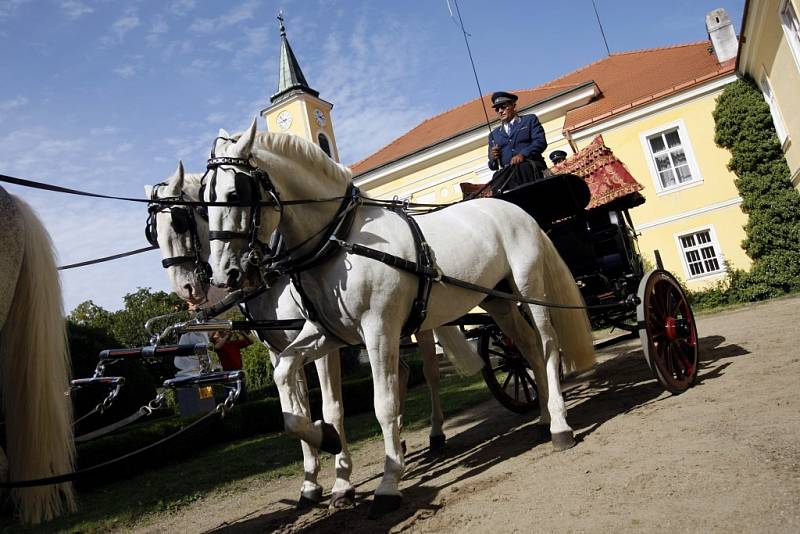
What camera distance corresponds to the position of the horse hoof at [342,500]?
3.87m

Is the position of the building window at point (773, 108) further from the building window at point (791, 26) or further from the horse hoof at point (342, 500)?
the horse hoof at point (342, 500)

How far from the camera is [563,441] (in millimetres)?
4137

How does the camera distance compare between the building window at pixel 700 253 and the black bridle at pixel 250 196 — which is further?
the building window at pixel 700 253

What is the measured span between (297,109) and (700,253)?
2243cm

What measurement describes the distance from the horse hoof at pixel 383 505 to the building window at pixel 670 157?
1603cm

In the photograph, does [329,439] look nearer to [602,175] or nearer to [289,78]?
[602,175]


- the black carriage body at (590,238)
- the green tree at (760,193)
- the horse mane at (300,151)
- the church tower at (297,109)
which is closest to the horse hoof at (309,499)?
the horse mane at (300,151)

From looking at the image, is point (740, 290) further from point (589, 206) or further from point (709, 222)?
point (589, 206)

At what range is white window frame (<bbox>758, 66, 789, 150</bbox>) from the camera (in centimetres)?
1352

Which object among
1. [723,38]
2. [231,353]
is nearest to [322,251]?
[231,353]

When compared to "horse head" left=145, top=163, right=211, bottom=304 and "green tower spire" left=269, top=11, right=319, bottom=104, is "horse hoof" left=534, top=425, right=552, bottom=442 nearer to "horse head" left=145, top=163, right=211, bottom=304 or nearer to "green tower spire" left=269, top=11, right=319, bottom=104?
"horse head" left=145, top=163, right=211, bottom=304

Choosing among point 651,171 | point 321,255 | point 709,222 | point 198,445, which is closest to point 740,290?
point 709,222

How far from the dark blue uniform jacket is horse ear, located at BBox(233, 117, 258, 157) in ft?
Result: 10.4

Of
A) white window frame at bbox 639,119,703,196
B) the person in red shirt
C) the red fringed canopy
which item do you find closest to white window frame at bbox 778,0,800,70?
white window frame at bbox 639,119,703,196
